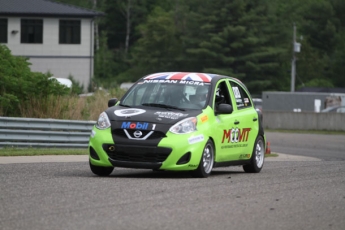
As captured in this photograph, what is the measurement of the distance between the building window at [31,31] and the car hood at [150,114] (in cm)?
4494

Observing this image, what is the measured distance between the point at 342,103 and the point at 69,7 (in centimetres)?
1838

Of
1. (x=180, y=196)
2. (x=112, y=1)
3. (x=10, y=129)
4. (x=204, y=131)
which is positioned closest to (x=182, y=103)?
(x=204, y=131)

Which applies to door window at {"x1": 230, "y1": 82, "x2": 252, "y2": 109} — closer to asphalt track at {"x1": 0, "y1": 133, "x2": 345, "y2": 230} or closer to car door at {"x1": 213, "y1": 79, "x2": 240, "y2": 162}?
car door at {"x1": 213, "y1": 79, "x2": 240, "y2": 162}

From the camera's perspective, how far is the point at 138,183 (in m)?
12.0

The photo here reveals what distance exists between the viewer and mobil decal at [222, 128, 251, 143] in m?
14.3

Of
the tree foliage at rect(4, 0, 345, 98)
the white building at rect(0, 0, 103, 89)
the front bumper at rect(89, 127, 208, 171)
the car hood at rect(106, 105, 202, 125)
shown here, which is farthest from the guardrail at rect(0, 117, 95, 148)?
the tree foliage at rect(4, 0, 345, 98)

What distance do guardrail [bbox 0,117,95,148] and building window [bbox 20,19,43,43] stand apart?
35.9 meters

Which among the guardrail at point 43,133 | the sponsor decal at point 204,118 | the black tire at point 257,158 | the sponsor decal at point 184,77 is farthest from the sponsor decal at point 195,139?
the guardrail at point 43,133

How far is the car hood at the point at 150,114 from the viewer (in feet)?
42.9

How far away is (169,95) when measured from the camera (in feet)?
46.2

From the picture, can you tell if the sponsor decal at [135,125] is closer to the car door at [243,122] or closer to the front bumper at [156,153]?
the front bumper at [156,153]

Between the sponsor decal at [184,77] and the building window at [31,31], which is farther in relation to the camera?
the building window at [31,31]

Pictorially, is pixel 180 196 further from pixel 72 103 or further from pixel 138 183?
pixel 72 103

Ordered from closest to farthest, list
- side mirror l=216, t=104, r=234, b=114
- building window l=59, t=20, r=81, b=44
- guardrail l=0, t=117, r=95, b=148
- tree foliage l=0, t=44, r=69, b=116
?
1. side mirror l=216, t=104, r=234, b=114
2. guardrail l=0, t=117, r=95, b=148
3. tree foliage l=0, t=44, r=69, b=116
4. building window l=59, t=20, r=81, b=44
